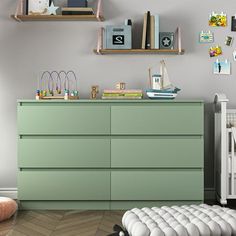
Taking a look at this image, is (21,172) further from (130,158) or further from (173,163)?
(173,163)

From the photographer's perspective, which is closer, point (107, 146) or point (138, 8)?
point (107, 146)

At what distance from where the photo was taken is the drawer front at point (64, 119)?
385 cm

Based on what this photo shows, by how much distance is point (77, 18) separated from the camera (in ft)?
13.8

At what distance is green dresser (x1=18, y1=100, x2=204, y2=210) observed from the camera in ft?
12.6

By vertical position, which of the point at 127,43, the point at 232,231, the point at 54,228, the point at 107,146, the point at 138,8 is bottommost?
the point at 54,228

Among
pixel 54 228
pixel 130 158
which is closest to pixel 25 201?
pixel 54 228

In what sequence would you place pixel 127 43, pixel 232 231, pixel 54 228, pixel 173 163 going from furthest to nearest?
1. pixel 127 43
2. pixel 173 163
3. pixel 54 228
4. pixel 232 231

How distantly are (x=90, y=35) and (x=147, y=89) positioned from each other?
705mm

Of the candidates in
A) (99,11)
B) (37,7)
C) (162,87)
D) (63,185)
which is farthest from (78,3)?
(63,185)

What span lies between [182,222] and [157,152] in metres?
1.58

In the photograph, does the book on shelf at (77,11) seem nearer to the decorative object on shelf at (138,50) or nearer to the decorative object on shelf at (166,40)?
the decorative object on shelf at (138,50)

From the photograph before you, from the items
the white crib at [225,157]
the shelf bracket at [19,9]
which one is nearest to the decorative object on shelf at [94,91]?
the shelf bracket at [19,9]

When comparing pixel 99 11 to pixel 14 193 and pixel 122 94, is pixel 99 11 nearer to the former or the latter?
pixel 122 94

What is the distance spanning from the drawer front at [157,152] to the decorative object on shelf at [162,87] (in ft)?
1.18
